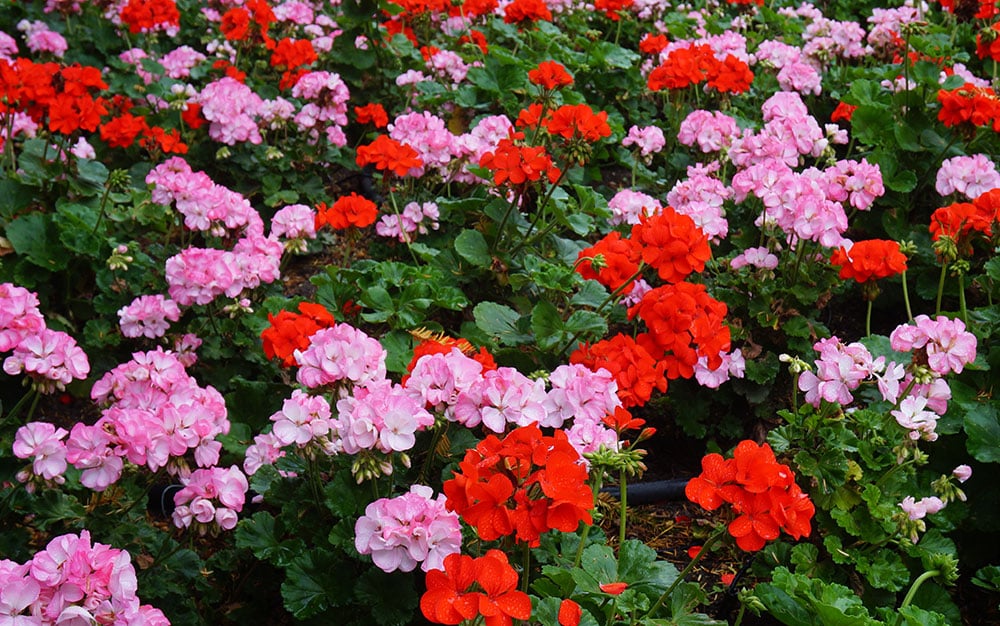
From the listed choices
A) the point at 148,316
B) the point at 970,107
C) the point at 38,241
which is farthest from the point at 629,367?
the point at 38,241

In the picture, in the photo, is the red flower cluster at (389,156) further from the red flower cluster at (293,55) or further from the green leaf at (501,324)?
the red flower cluster at (293,55)

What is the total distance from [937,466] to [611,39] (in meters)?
4.27

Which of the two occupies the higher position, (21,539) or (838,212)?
(838,212)

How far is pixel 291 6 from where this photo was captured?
521cm

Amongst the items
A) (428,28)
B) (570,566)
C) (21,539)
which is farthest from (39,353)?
(428,28)

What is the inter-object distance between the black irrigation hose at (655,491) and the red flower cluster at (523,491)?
1386 millimetres

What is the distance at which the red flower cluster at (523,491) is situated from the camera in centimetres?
148

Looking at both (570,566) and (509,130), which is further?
(509,130)

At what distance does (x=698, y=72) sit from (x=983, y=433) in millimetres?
2144

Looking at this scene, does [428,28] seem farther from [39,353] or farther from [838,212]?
[39,353]

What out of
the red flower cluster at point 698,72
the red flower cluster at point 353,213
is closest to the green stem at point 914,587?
the red flower cluster at point 353,213

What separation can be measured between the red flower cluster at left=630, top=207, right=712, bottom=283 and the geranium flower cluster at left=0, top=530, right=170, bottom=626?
59.7 inches

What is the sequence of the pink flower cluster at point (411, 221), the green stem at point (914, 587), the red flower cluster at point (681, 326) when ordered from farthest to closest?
the pink flower cluster at point (411, 221) → the red flower cluster at point (681, 326) → the green stem at point (914, 587)

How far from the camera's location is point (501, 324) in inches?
115
